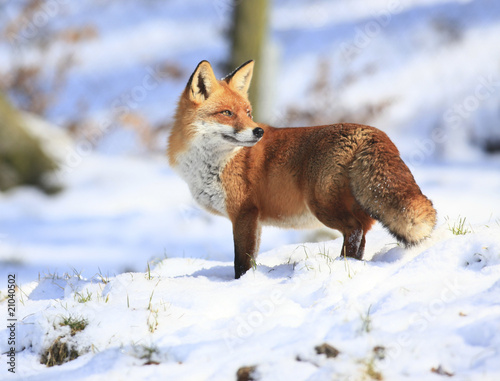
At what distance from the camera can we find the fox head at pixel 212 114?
387 centimetres

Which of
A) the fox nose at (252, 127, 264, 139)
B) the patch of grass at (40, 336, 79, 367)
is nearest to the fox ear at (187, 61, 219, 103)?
the fox nose at (252, 127, 264, 139)

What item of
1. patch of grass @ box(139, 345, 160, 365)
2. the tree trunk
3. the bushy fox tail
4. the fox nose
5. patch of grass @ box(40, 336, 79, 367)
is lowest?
patch of grass @ box(40, 336, 79, 367)

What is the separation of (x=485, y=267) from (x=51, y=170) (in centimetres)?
902

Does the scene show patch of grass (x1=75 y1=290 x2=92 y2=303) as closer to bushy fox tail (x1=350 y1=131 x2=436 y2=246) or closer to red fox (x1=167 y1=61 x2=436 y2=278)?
red fox (x1=167 y1=61 x2=436 y2=278)

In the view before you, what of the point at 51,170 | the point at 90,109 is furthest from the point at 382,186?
the point at 90,109

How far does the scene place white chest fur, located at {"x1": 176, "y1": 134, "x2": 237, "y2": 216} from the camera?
4.03 m

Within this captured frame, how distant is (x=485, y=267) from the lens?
2906mm

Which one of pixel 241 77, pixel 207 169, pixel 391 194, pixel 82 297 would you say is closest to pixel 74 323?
pixel 82 297

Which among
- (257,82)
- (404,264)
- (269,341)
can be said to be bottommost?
(269,341)

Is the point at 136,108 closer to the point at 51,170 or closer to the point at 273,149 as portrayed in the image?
the point at 51,170

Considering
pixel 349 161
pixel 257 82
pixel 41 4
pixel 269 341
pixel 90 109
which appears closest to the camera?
pixel 269 341

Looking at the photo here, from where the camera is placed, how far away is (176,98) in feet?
28.8

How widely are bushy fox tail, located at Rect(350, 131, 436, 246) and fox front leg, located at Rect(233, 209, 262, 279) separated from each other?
33.6 inches

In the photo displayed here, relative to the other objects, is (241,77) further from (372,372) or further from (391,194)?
(372,372)
